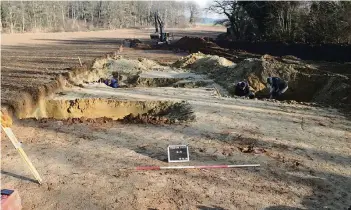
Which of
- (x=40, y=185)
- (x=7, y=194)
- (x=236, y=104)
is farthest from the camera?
(x=236, y=104)

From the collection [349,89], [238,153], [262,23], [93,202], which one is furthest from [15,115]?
[262,23]

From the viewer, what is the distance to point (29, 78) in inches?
700

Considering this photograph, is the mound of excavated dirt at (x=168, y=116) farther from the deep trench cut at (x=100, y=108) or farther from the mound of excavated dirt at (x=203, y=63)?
the mound of excavated dirt at (x=203, y=63)

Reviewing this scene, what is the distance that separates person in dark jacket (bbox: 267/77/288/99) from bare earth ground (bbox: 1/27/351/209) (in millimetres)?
2779

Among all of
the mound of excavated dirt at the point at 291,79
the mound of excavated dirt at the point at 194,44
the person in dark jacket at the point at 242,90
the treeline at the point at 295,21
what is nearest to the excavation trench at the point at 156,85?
the mound of excavated dirt at the point at 291,79

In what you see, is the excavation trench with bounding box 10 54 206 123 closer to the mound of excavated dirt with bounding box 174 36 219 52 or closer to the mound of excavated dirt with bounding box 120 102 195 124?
the mound of excavated dirt with bounding box 120 102 195 124

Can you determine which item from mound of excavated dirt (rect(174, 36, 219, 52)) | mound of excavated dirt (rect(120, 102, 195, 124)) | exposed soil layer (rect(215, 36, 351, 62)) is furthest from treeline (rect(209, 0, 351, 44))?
mound of excavated dirt (rect(120, 102, 195, 124))

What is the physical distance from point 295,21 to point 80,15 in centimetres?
9114

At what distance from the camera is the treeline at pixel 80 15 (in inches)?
2992

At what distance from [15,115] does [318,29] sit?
82.4 ft

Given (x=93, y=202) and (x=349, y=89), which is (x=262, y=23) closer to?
(x=349, y=89)

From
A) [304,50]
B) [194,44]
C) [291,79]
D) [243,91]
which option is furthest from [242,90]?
[194,44]

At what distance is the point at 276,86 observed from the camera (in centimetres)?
1491

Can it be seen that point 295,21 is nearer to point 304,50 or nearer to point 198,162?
point 304,50
